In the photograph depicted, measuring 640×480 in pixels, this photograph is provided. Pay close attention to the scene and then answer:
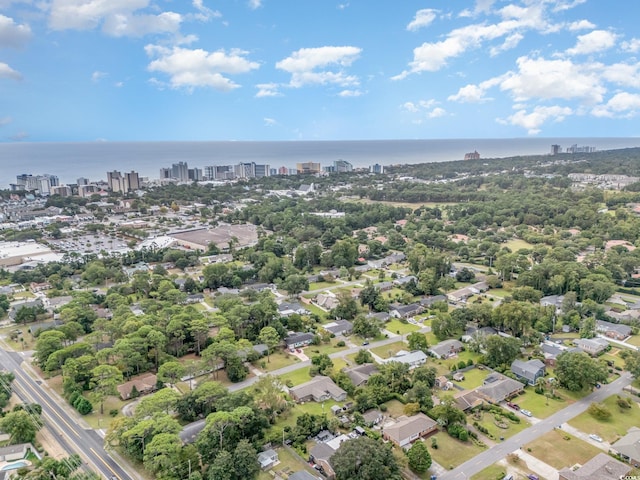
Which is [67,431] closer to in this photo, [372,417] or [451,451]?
[372,417]

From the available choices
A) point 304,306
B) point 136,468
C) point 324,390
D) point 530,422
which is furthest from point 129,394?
point 530,422

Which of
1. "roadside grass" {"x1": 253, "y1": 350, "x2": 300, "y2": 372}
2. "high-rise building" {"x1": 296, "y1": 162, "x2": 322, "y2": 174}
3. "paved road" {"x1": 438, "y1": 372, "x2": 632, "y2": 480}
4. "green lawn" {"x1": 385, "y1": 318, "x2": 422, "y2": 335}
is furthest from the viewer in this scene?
"high-rise building" {"x1": 296, "y1": 162, "x2": 322, "y2": 174}

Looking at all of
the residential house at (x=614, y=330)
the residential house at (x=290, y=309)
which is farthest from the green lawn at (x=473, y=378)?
the residential house at (x=290, y=309)

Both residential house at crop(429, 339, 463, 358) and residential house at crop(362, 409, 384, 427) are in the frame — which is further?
residential house at crop(429, 339, 463, 358)

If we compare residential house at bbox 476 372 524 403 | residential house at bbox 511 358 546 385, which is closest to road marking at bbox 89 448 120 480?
residential house at bbox 476 372 524 403

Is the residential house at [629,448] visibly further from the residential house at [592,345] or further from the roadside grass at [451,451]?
the residential house at [592,345]

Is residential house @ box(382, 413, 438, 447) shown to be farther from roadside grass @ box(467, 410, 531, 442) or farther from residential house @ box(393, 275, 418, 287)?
residential house @ box(393, 275, 418, 287)

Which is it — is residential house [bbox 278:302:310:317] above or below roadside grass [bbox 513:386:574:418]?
above
